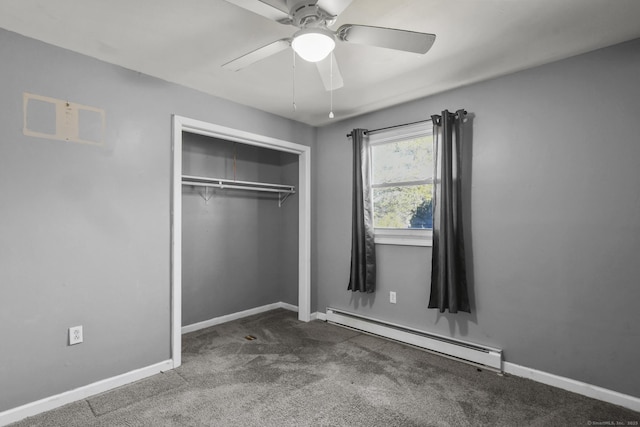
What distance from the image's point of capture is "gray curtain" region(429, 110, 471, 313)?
2.94m

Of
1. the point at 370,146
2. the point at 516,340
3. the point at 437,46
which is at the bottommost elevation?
the point at 516,340

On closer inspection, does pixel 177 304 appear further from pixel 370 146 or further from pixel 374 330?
pixel 370 146

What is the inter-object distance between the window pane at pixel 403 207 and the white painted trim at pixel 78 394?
2517 millimetres

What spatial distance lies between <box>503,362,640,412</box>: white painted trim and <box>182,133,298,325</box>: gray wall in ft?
9.05

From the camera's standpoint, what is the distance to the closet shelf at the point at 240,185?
374cm

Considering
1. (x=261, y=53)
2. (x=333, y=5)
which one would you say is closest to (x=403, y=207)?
(x=261, y=53)

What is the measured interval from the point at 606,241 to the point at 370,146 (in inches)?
89.2

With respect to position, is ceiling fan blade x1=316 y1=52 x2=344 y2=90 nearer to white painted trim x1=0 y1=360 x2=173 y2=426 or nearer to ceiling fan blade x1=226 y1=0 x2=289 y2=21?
ceiling fan blade x1=226 y1=0 x2=289 y2=21

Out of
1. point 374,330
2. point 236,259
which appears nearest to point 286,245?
point 236,259

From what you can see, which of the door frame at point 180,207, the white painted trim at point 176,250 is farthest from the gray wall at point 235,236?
the white painted trim at point 176,250

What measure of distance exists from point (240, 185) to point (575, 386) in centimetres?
375

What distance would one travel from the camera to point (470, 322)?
3023 millimetres

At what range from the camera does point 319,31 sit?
5.22 ft

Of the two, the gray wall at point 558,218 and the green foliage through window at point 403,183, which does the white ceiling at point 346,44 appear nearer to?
the gray wall at point 558,218
